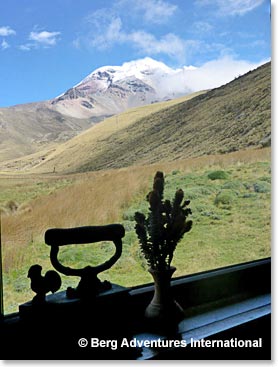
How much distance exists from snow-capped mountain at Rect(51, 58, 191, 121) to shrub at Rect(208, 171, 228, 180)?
324 millimetres

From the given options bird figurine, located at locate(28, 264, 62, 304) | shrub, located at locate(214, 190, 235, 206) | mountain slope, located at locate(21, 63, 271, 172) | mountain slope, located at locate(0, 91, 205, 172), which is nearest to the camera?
bird figurine, located at locate(28, 264, 62, 304)

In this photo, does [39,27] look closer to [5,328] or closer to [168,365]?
[5,328]

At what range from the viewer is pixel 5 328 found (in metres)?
0.96

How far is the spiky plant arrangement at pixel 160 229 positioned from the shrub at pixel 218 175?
39 cm

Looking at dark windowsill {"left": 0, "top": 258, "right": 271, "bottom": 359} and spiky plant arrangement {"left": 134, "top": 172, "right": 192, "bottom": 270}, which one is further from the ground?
spiky plant arrangement {"left": 134, "top": 172, "right": 192, "bottom": 270}

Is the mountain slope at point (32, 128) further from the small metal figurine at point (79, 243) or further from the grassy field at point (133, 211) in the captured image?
the small metal figurine at point (79, 243)

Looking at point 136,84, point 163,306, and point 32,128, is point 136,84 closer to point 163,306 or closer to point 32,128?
point 32,128

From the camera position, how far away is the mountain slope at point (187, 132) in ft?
4.29

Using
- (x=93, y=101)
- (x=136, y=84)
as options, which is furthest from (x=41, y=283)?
(x=136, y=84)

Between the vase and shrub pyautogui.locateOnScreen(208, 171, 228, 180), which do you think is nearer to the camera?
the vase

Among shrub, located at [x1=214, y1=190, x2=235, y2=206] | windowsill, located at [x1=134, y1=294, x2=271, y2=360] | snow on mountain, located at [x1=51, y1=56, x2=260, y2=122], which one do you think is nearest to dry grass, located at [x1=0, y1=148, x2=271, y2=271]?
shrub, located at [x1=214, y1=190, x2=235, y2=206]

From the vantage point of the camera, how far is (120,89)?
4.69ft

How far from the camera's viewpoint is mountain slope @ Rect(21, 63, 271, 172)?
1308 millimetres

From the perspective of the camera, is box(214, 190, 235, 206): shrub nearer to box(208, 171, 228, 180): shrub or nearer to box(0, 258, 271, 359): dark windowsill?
box(208, 171, 228, 180): shrub
